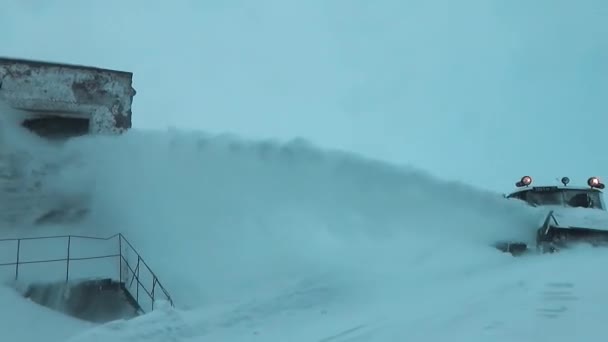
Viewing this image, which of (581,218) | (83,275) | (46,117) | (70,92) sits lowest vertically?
(83,275)

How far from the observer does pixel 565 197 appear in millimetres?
14469

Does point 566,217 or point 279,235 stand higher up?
point 566,217

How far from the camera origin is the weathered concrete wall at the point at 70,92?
14.6 meters

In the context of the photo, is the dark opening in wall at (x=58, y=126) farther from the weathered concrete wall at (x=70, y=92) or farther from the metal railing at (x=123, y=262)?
the metal railing at (x=123, y=262)

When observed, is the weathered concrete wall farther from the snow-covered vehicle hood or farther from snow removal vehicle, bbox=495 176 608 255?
the snow-covered vehicle hood

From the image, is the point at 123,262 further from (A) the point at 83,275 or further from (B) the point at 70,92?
(B) the point at 70,92

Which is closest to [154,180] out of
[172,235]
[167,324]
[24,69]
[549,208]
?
[172,235]

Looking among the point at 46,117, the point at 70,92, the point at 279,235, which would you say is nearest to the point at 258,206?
the point at 279,235

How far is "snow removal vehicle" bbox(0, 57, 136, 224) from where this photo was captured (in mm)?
14109

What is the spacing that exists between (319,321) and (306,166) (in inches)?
228

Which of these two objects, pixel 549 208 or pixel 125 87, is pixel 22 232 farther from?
pixel 549 208

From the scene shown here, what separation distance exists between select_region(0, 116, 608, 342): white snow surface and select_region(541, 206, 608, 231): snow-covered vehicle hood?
66 cm

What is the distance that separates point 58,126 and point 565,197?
12.6 metres

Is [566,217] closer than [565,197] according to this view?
Yes
